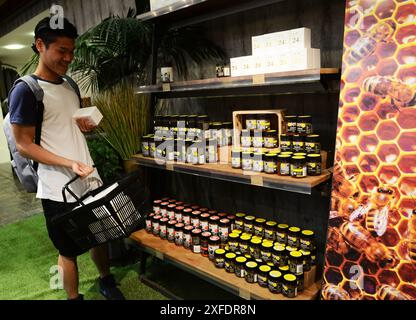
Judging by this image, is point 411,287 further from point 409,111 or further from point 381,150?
point 409,111

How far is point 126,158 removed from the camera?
8.23 ft

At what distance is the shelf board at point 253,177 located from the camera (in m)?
1.51

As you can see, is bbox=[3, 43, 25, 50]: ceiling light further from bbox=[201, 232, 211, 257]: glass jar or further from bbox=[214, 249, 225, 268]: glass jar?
bbox=[214, 249, 225, 268]: glass jar

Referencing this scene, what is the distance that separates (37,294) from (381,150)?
2423mm

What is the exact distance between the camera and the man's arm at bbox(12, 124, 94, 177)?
1.70 m

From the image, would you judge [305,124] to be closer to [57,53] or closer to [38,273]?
[57,53]

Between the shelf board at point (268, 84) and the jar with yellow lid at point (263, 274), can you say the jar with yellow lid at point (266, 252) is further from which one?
the shelf board at point (268, 84)

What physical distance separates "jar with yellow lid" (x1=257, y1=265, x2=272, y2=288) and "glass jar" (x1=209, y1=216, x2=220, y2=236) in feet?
1.48

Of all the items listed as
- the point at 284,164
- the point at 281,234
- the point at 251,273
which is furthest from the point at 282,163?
the point at 251,273

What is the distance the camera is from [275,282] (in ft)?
5.34

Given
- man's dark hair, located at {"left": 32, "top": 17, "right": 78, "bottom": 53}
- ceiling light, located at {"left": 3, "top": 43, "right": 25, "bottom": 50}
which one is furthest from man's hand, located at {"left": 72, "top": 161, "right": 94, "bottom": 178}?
ceiling light, located at {"left": 3, "top": 43, "right": 25, "bottom": 50}

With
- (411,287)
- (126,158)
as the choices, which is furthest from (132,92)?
(411,287)

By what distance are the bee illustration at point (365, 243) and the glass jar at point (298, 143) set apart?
0.42m

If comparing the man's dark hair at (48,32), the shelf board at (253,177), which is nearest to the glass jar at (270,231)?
the shelf board at (253,177)
